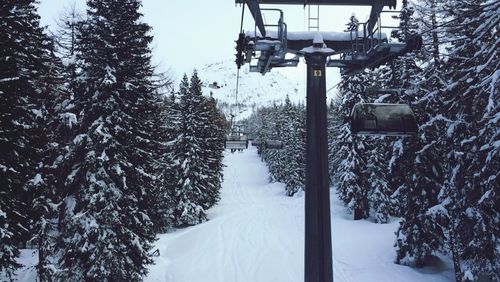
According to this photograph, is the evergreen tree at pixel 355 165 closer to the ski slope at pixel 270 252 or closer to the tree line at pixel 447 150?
the ski slope at pixel 270 252

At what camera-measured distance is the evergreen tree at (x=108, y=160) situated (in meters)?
15.3

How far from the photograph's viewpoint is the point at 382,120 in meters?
8.80

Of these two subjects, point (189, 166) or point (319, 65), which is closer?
point (319, 65)

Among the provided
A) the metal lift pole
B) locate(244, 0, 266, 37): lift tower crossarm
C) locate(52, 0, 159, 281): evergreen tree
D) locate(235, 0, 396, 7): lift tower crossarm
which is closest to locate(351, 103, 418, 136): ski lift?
the metal lift pole

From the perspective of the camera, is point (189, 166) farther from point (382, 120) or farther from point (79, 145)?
point (382, 120)

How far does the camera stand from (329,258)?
30.3 feet

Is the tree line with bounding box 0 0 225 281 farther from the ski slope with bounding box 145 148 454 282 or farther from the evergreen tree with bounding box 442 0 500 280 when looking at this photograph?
the evergreen tree with bounding box 442 0 500 280

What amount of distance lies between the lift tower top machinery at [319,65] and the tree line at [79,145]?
28.5ft

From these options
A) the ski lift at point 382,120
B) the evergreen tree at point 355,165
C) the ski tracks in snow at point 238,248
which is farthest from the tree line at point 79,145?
the evergreen tree at point 355,165

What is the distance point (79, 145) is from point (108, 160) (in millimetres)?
1487

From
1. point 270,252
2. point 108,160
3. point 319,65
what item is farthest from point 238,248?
point 319,65

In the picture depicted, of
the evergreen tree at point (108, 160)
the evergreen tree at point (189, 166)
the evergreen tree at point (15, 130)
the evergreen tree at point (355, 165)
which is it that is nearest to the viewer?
the evergreen tree at point (15, 130)

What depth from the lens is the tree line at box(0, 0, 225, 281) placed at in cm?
1327

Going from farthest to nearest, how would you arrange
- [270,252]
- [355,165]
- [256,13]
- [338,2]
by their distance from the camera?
[355,165]
[270,252]
[338,2]
[256,13]
